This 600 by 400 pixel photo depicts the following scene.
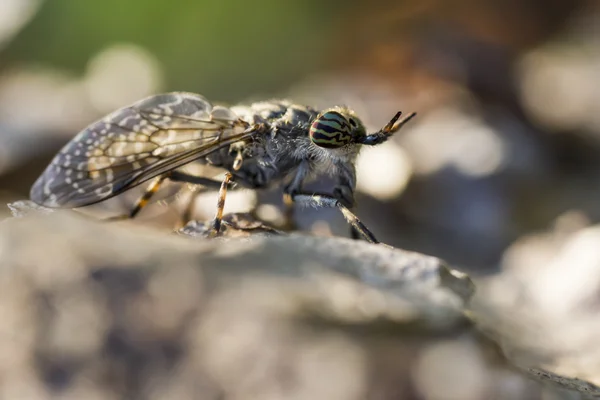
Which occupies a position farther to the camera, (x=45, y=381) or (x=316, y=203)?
(x=316, y=203)

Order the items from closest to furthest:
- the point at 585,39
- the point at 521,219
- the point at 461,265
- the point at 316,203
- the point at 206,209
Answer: the point at 316,203, the point at 206,209, the point at 461,265, the point at 521,219, the point at 585,39

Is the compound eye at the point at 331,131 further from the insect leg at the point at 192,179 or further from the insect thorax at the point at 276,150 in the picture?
the insect leg at the point at 192,179

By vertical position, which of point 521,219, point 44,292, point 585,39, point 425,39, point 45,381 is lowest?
point 45,381

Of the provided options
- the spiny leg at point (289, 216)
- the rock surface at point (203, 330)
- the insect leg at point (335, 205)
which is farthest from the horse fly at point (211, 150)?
the rock surface at point (203, 330)

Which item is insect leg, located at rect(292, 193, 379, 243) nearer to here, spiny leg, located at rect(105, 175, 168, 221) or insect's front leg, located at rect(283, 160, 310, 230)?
insect's front leg, located at rect(283, 160, 310, 230)

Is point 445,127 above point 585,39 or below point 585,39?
below

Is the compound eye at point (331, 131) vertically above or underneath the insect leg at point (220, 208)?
above

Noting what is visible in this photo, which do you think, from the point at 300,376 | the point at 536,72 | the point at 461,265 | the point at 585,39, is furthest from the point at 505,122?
the point at 300,376

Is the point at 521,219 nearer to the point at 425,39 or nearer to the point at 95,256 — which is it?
the point at 425,39
